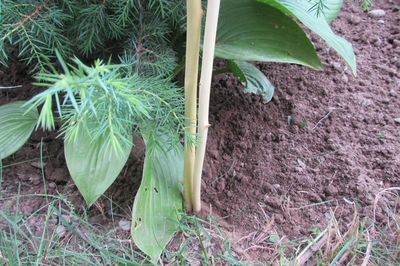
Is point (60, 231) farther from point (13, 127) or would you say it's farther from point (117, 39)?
point (117, 39)

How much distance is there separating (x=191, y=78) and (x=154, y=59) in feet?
0.72

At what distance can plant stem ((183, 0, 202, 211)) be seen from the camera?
2.47 feet

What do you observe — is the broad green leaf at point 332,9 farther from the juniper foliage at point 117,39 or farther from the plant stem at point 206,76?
the plant stem at point 206,76

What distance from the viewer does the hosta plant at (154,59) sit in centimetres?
83

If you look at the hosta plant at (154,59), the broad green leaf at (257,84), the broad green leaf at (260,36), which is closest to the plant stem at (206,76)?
the hosta plant at (154,59)

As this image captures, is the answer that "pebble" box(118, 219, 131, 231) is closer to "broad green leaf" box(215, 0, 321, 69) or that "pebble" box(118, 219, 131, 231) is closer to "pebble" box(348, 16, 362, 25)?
"broad green leaf" box(215, 0, 321, 69)

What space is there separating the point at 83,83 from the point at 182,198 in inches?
17.8

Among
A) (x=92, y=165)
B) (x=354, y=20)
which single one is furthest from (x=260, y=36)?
(x=354, y=20)

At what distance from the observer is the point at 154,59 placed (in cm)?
100

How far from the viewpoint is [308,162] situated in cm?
109

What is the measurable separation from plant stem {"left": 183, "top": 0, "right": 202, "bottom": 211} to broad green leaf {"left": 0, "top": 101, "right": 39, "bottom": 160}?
37cm

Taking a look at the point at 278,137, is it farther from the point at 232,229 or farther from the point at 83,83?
the point at 83,83

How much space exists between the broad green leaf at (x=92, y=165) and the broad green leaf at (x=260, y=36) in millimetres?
328

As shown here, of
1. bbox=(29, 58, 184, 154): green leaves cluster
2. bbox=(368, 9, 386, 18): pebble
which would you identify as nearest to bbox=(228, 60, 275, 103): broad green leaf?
bbox=(29, 58, 184, 154): green leaves cluster
